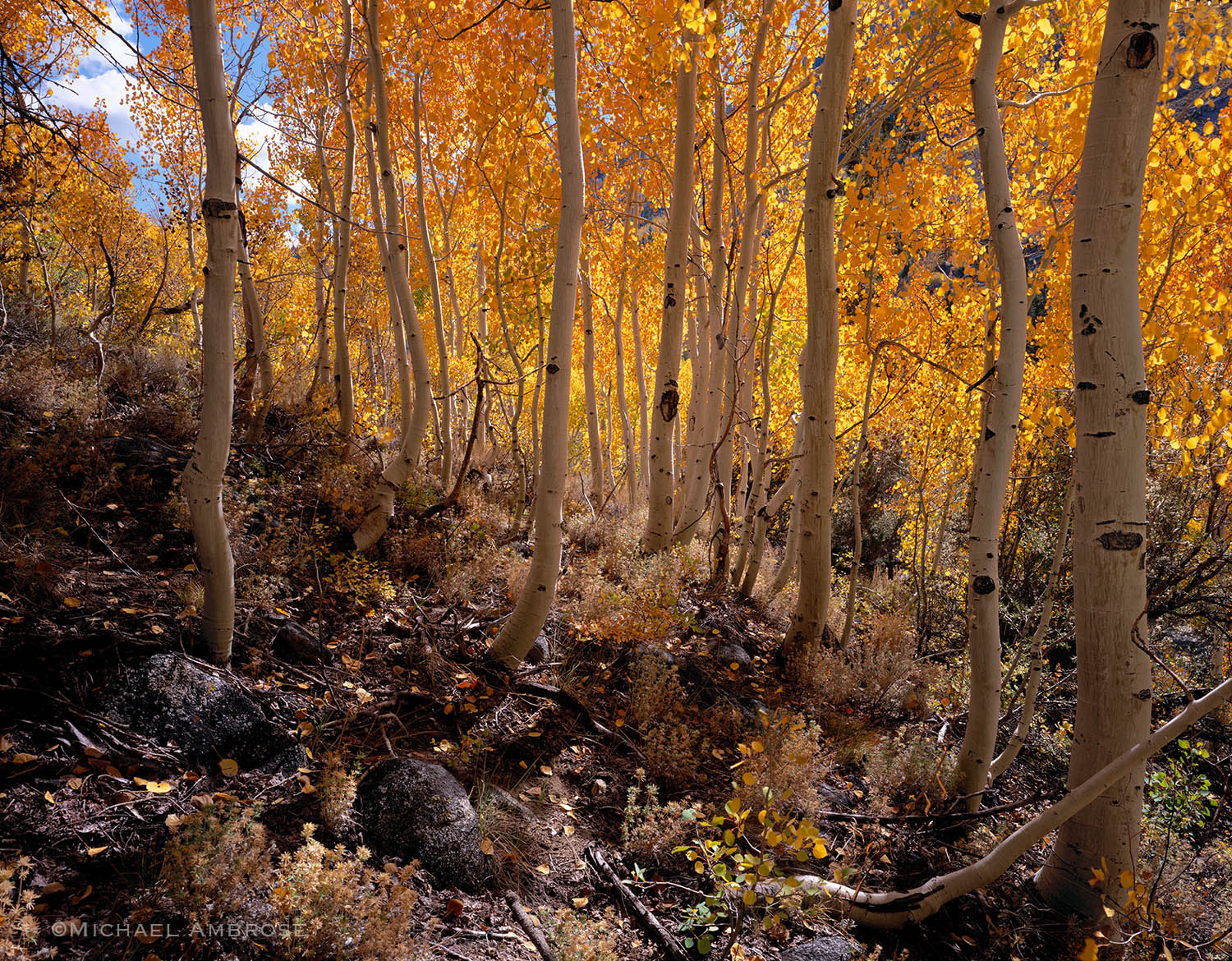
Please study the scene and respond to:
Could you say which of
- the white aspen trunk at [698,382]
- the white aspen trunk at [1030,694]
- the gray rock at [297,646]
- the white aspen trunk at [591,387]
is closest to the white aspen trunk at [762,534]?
the white aspen trunk at [698,382]

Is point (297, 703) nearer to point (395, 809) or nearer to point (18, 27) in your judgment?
point (395, 809)

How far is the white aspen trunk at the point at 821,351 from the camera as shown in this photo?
417 centimetres

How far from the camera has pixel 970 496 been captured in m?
6.08

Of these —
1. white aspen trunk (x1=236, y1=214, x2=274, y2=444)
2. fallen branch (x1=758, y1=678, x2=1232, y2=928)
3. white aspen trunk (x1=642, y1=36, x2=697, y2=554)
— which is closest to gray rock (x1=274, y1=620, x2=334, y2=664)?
fallen branch (x1=758, y1=678, x2=1232, y2=928)

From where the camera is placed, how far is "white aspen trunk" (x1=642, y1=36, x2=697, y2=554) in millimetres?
5160

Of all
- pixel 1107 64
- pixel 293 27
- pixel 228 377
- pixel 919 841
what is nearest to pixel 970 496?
pixel 919 841

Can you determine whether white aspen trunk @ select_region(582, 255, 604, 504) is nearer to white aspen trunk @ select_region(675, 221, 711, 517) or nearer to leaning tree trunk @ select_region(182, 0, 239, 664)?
white aspen trunk @ select_region(675, 221, 711, 517)

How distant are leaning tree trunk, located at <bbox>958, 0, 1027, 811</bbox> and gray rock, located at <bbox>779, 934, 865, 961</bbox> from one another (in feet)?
3.21

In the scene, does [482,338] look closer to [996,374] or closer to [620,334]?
[620,334]

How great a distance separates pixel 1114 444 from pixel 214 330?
11.6ft

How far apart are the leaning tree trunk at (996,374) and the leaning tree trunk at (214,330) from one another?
325 centimetres

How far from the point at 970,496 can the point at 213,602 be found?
6.28m

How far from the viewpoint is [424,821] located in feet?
7.65

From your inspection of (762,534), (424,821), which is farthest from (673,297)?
(424,821)
